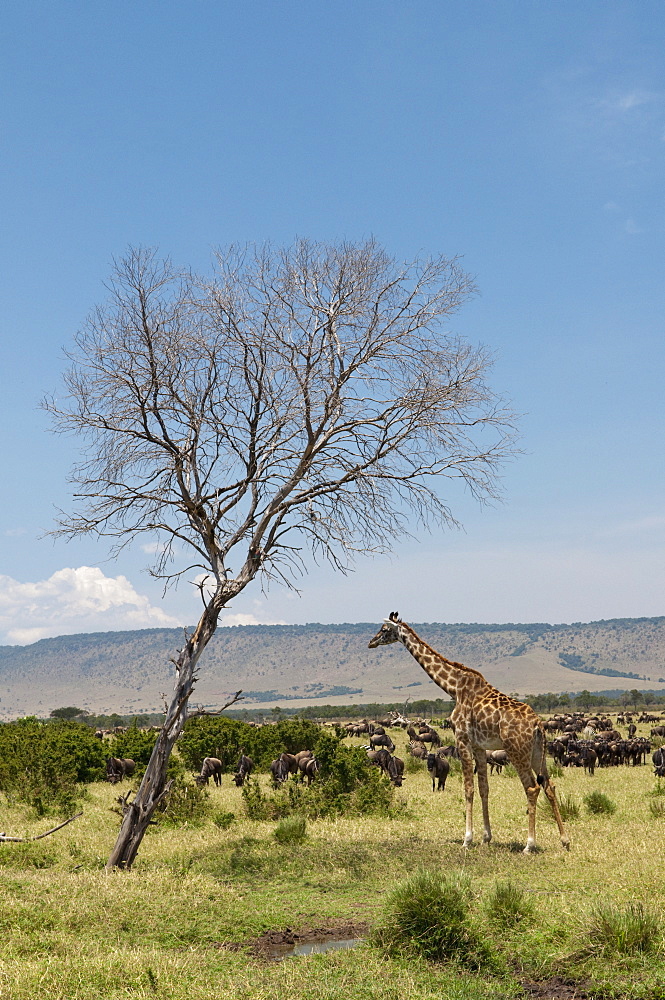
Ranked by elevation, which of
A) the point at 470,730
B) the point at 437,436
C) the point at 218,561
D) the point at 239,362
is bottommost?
the point at 470,730

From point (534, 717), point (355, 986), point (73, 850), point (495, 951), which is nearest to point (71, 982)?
point (355, 986)

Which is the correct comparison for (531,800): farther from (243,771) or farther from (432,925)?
(243,771)

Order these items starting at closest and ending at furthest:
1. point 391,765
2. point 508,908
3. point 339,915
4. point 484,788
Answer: point 508,908, point 339,915, point 484,788, point 391,765

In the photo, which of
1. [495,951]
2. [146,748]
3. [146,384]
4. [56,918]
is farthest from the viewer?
[146,748]

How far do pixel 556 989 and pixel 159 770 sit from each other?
7.29 m

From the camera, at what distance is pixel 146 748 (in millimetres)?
28094

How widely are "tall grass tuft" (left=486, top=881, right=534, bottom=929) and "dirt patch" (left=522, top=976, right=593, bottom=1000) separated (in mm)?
1059

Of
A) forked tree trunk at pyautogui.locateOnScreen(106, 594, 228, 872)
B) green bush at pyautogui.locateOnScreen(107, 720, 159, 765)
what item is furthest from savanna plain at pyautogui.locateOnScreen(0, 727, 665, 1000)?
green bush at pyautogui.locateOnScreen(107, 720, 159, 765)

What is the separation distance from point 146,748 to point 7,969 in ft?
70.9

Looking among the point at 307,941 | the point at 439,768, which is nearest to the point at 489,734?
the point at 307,941

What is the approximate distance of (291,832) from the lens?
1440 centimetres

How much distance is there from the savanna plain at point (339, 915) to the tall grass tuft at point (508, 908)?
0.02m

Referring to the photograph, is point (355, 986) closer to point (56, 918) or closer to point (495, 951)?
point (495, 951)

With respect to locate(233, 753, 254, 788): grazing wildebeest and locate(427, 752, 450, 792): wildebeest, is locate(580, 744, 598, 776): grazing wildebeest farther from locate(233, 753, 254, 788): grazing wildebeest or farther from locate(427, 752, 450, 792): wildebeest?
locate(233, 753, 254, 788): grazing wildebeest
